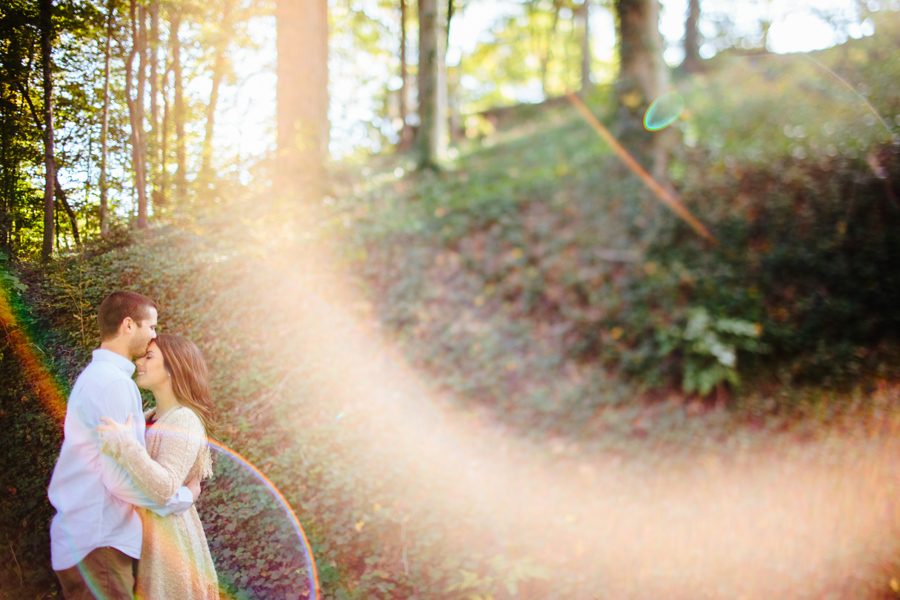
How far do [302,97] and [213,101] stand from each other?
6.35 ft

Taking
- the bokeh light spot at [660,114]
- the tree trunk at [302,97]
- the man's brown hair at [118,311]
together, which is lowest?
the man's brown hair at [118,311]

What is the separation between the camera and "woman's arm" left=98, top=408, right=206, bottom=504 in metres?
1.85

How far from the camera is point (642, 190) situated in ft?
26.6

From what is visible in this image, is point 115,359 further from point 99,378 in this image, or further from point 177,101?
point 177,101

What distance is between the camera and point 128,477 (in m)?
1.87

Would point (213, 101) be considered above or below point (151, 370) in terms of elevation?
above

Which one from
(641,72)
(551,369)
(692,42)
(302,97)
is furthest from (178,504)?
(692,42)

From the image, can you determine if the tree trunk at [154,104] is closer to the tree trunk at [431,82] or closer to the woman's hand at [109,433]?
the woman's hand at [109,433]

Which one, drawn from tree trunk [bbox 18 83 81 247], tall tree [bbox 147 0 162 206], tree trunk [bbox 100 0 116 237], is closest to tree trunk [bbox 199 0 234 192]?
tall tree [bbox 147 0 162 206]

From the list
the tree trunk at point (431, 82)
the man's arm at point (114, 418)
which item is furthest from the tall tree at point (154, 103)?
the tree trunk at point (431, 82)

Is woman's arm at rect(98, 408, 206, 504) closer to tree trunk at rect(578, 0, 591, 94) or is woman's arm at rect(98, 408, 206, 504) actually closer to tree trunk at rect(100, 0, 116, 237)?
tree trunk at rect(100, 0, 116, 237)

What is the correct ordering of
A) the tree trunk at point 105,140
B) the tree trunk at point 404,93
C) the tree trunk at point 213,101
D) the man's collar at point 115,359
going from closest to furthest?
the man's collar at point 115,359, the tree trunk at point 105,140, the tree trunk at point 213,101, the tree trunk at point 404,93

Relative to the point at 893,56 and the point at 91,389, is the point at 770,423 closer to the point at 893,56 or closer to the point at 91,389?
the point at 893,56

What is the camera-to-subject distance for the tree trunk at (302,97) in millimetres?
3773
